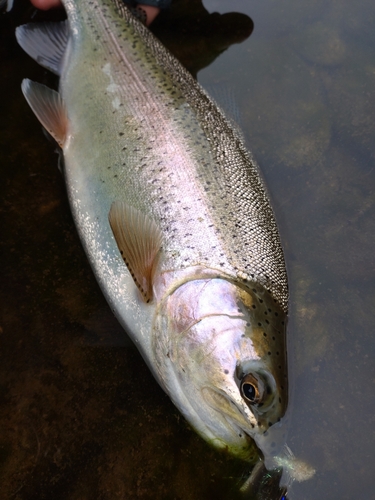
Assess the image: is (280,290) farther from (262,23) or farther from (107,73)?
(262,23)

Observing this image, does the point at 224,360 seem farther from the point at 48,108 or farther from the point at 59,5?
the point at 59,5

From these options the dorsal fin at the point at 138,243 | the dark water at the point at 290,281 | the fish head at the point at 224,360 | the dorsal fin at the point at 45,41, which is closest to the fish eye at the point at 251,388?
the fish head at the point at 224,360

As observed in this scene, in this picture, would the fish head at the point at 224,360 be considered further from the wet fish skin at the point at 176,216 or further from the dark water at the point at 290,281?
the dark water at the point at 290,281

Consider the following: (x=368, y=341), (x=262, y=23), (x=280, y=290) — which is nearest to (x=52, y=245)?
(x=280, y=290)

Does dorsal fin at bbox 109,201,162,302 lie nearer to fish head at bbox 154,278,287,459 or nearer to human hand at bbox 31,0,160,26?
fish head at bbox 154,278,287,459

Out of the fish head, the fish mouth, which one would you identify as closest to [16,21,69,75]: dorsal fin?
the fish head

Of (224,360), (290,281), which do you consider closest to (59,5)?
(290,281)

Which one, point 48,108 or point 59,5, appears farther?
point 59,5
